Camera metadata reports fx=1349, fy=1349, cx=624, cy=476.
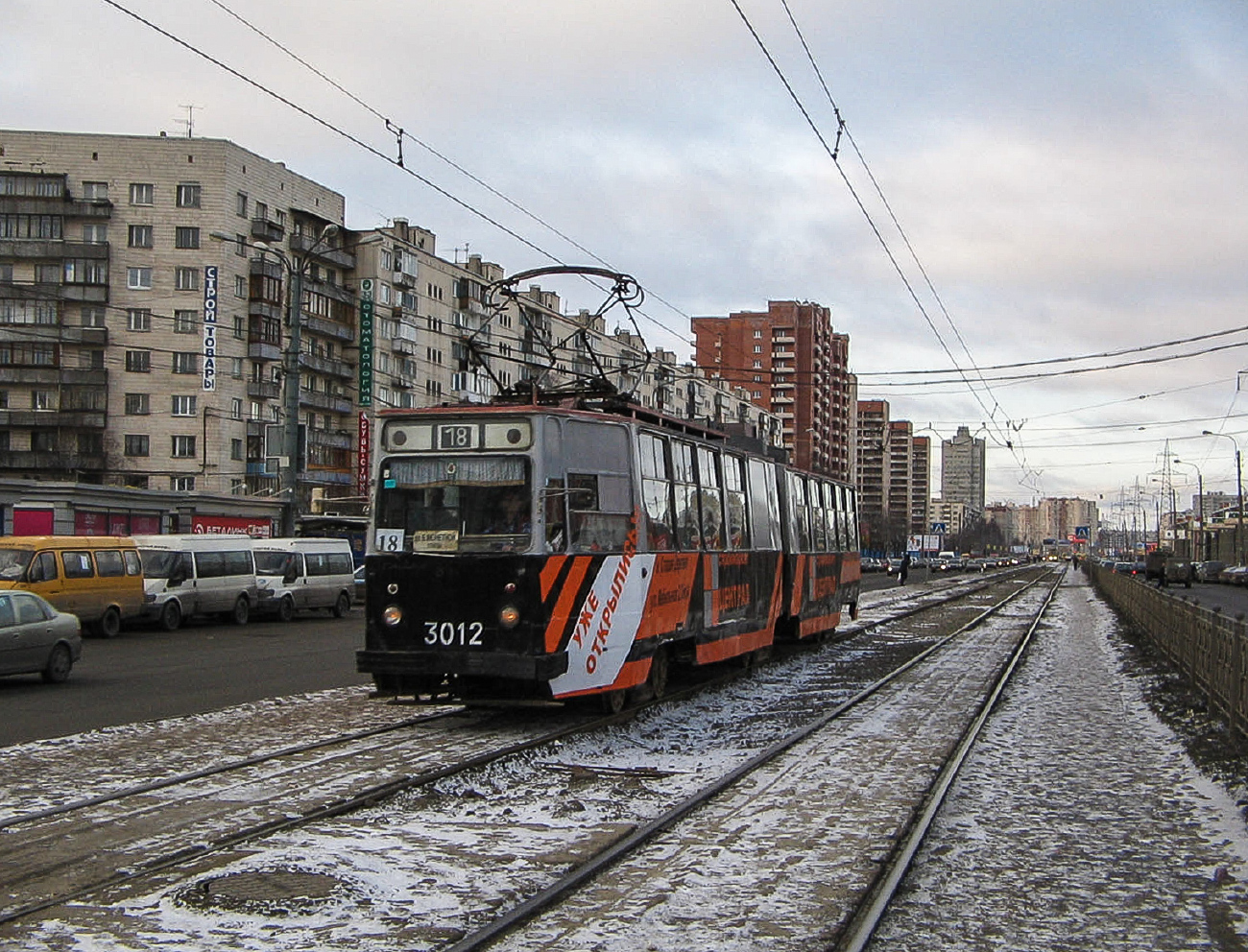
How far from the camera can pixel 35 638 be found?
643 inches

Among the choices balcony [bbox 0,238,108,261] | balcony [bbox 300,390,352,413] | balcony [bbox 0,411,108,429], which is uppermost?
balcony [bbox 0,238,108,261]

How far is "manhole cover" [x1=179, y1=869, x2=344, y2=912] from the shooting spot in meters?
6.49

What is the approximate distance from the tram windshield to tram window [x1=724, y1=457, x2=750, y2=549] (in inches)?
200

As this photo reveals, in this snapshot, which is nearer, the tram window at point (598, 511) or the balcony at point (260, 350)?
the tram window at point (598, 511)

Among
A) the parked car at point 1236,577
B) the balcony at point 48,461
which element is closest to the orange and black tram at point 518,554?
the balcony at point 48,461

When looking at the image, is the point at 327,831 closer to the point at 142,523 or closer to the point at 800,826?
the point at 800,826

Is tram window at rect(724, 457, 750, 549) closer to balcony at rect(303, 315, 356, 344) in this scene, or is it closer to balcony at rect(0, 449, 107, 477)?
balcony at rect(0, 449, 107, 477)

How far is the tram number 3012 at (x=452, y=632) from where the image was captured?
12062 millimetres

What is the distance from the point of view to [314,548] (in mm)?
34000

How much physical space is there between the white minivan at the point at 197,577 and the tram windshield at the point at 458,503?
17.5m

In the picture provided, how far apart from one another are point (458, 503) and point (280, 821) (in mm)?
4605

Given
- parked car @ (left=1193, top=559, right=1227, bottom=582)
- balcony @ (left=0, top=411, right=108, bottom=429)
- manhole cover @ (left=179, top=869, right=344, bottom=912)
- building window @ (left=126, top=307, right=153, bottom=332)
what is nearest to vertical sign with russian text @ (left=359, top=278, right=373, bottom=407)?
building window @ (left=126, top=307, right=153, bottom=332)

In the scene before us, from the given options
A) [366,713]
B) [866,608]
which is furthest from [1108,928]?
[866,608]

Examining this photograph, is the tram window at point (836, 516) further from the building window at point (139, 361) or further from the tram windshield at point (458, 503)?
the building window at point (139, 361)
